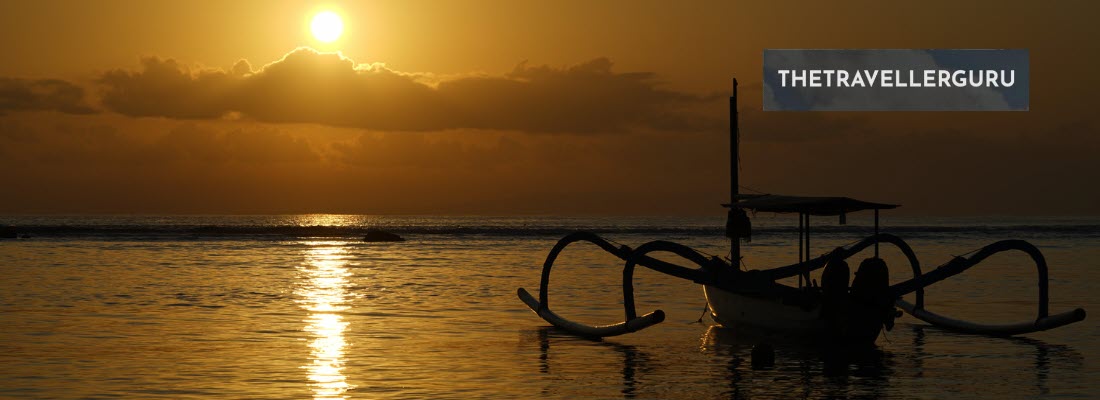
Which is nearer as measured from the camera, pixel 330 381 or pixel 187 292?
pixel 330 381

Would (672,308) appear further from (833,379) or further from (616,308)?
(833,379)

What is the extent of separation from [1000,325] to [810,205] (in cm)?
487

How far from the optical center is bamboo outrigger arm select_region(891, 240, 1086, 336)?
25750mm

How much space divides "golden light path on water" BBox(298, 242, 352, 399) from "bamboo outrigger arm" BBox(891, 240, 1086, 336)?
432 inches

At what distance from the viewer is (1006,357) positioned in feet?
76.0

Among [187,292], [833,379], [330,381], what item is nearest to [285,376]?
[330,381]

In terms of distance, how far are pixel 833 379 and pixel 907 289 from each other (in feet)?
20.2

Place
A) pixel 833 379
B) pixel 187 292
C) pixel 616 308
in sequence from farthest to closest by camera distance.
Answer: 1. pixel 187 292
2. pixel 616 308
3. pixel 833 379

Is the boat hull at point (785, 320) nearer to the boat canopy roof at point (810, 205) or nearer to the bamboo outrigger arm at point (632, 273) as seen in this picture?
the bamboo outrigger arm at point (632, 273)

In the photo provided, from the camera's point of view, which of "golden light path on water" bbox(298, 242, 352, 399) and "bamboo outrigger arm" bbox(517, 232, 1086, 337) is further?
"bamboo outrigger arm" bbox(517, 232, 1086, 337)

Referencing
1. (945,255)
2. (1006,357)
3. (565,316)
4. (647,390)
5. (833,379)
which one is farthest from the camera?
(945,255)

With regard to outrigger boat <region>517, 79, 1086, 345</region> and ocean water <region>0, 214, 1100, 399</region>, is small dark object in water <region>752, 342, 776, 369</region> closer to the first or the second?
ocean water <region>0, 214, 1100, 399</region>

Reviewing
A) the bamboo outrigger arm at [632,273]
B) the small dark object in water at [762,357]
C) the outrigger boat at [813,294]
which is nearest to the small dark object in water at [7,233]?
the outrigger boat at [813,294]

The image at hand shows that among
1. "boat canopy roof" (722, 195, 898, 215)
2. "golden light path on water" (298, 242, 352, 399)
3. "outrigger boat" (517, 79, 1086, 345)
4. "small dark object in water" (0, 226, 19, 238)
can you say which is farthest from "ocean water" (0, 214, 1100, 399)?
"small dark object in water" (0, 226, 19, 238)
